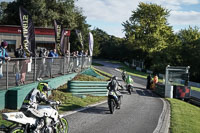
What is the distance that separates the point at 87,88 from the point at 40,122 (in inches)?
362

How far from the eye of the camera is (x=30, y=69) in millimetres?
11484

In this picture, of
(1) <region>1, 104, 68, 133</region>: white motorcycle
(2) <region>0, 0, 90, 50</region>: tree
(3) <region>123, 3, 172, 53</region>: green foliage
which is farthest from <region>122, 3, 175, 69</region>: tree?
(1) <region>1, 104, 68, 133</region>: white motorcycle

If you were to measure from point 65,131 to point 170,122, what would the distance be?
17.2 feet

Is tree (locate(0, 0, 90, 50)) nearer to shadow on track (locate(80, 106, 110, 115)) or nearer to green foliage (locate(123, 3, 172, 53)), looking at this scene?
green foliage (locate(123, 3, 172, 53))

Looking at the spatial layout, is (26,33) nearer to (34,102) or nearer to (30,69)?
(30,69)

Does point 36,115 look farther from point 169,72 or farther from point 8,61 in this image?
point 169,72

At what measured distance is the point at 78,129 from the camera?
27.8 feet

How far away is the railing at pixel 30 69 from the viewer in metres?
9.80

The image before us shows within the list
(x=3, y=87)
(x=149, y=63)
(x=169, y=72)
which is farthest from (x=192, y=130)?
(x=149, y=63)

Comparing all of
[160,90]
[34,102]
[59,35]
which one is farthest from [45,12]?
[34,102]

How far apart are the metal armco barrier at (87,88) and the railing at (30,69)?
131 centimetres

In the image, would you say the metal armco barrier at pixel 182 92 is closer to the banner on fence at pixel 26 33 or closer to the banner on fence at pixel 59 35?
the banner on fence at pixel 59 35

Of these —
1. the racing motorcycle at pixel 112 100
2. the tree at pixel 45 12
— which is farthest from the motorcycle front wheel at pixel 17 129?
the tree at pixel 45 12

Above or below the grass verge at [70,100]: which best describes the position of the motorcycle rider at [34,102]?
above
